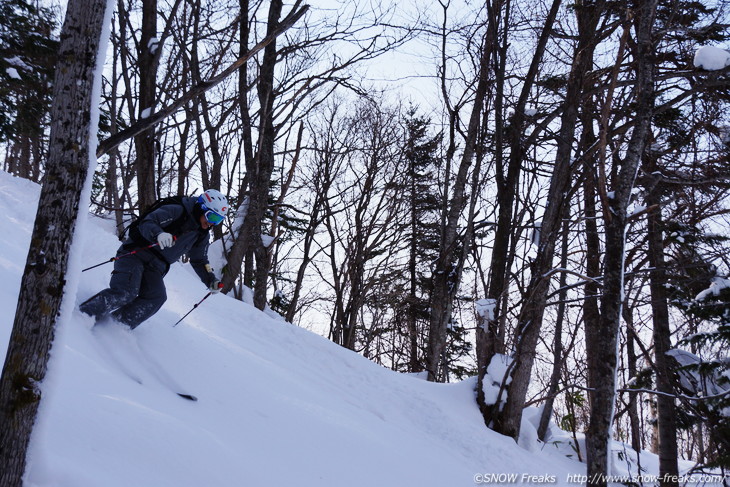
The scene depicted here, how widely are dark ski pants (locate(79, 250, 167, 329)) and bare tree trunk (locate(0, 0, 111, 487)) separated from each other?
2850 millimetres

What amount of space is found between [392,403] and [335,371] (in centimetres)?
93

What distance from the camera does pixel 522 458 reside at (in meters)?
7.06

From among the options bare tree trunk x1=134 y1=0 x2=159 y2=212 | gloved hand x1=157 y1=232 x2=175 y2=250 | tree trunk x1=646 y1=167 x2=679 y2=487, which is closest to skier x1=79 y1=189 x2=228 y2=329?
gloved hand x1=157 y1=232 x2=175 y2=250

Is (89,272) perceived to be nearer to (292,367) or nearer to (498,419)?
(292,367)

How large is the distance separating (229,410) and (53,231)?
9.42 feet

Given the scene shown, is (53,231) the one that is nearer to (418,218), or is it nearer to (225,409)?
(225,409)

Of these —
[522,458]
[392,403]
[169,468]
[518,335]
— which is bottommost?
[169,468]

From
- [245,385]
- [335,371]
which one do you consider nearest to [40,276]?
[245,385]

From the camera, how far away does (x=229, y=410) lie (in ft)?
15.5

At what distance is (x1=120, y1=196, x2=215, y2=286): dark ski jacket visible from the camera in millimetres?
4961

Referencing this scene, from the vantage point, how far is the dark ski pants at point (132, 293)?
509 cm

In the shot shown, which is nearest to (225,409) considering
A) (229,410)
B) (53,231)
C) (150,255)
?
(229,410)

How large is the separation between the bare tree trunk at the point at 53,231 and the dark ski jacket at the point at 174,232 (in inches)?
102

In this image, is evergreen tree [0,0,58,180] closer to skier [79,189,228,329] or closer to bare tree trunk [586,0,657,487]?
skier [79,189,228,329]
